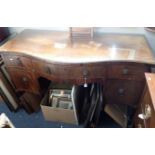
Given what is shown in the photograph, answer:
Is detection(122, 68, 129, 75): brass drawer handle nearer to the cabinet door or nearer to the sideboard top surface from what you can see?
the sideboard top surface

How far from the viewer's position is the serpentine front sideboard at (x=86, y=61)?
4.04 feet

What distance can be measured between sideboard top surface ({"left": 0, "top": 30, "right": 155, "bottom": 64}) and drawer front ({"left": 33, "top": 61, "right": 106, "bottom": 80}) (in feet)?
0.19

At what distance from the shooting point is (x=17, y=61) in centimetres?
144

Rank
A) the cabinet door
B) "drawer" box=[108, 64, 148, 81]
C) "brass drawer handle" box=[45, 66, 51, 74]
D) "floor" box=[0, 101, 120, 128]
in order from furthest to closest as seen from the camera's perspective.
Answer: "floor" box=[0, 101, 120, 128], the cabinet door, "brass drawer handle" box=[45, 66, 51, 74], "drawer" box=[108, 64, 148, 81]

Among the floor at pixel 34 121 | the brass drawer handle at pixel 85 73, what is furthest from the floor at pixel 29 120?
the brass drawer handle at pixel 85 73

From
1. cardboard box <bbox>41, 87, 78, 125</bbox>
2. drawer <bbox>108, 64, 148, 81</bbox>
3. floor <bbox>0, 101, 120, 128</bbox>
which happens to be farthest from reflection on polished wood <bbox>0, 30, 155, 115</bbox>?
floor <bbox>0, 101, 120, 128</bbox>

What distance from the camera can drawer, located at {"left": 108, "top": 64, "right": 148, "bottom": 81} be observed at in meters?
1.22

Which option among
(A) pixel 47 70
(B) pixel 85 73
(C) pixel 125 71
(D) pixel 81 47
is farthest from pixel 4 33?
(C) pixel 125 71

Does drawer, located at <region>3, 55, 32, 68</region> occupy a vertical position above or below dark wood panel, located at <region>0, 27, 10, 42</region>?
below

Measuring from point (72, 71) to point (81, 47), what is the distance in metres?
0.23

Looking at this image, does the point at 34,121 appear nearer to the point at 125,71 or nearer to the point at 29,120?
the point at 29,120
